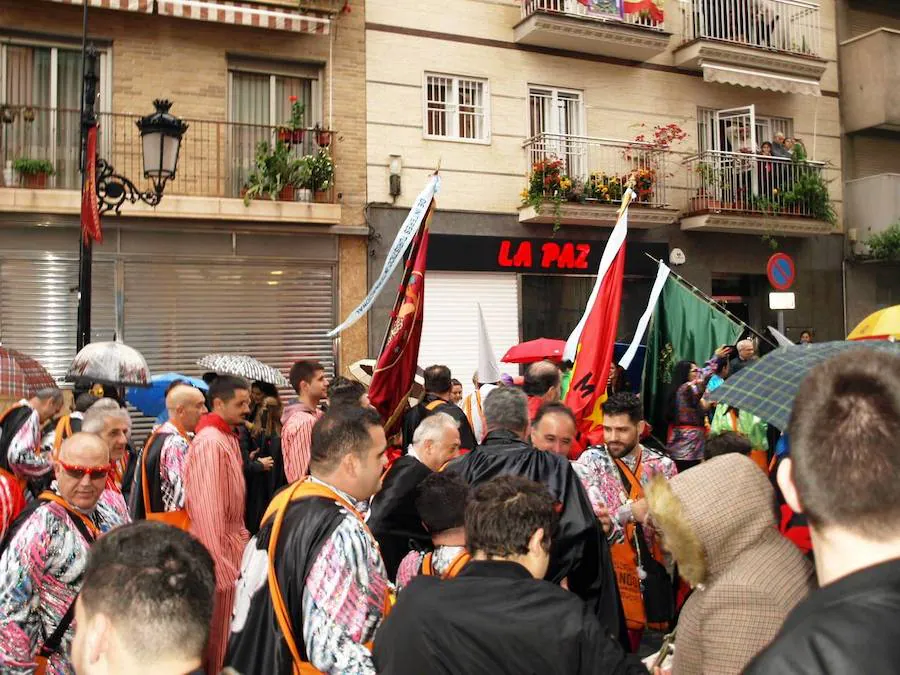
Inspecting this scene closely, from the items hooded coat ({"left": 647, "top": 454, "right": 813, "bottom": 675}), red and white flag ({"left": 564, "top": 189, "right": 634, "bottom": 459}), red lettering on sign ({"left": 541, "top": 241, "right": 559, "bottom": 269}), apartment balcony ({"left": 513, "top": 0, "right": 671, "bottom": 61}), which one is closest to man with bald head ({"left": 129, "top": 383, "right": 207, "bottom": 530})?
red and white flag ({"left": 564, "top": 189, "right": 634, "bottom": 459})

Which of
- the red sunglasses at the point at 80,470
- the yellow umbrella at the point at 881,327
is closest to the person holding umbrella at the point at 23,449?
the red sunglasses at the point at 80,470

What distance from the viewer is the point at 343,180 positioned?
49.7 feet

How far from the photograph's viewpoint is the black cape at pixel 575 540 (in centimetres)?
417

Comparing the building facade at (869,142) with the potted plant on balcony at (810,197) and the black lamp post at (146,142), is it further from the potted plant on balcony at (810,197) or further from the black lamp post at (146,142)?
the black lamp post at (146,142)

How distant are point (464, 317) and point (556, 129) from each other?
162 inches

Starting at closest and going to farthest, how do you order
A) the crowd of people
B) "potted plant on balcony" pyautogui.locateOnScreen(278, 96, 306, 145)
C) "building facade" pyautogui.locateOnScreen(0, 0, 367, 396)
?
the crowd of people < "building facade" pyautogui.locateOnScreen(0, 0, 367, 396) < "potted plant on balcony" pyautogui.locateOnScreen(278, 96, 306, 145)

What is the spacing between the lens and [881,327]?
193 inches

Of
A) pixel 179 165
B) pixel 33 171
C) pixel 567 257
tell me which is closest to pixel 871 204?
pixel 567 257

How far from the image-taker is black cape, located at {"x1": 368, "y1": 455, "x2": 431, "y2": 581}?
451 centimetres

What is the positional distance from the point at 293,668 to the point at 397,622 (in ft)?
1.58

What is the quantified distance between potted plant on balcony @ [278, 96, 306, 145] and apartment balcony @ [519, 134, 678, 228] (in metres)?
4.24

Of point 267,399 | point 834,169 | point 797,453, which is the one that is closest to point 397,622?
point 797,453

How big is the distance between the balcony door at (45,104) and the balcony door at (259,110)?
6.58ft

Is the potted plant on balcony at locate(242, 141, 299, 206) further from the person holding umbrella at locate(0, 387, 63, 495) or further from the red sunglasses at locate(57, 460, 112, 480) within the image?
the red sunglasses at locate(57, 460, 112, 480)
